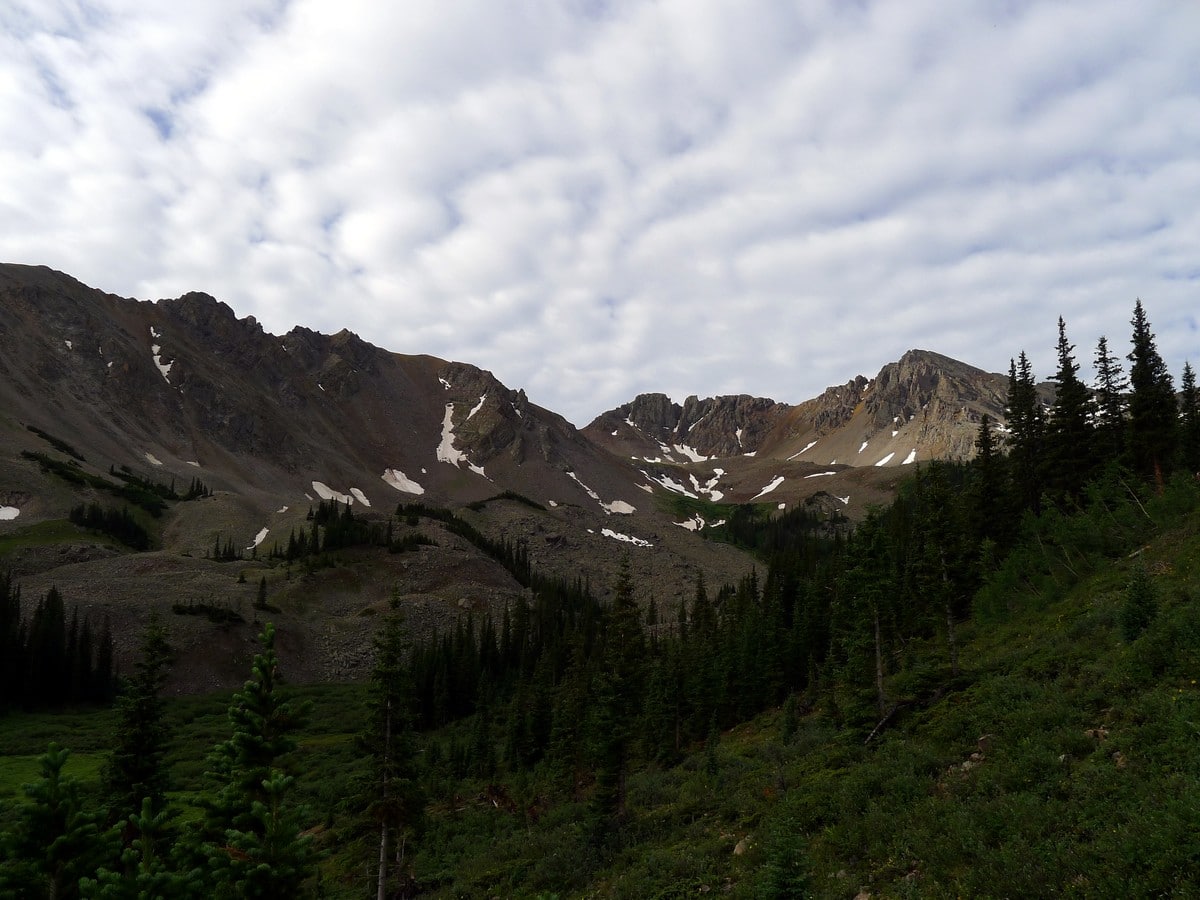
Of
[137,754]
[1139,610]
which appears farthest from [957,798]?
[137,754]

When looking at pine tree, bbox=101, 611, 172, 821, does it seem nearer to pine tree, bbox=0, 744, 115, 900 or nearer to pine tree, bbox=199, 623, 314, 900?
pine tree, bbox=199, 623, 314, 900

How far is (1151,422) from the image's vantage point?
47.2 meters

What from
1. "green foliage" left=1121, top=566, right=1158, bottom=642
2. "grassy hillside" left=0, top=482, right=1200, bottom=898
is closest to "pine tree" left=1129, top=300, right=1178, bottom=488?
"grassy hillside" left=0, top=482, right=1200, bottom=898

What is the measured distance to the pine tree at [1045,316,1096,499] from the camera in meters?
51.1

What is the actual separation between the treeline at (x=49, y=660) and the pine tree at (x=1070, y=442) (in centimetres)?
11372

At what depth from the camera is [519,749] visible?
60.2m

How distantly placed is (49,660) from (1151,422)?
124 meters

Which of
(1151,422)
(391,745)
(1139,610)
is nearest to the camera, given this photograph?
(1139,610)

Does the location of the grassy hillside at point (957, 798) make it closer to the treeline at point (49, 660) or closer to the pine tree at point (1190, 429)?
the pine tree at point (1190, 429)

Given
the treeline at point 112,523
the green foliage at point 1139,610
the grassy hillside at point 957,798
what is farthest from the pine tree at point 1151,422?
the treeline at point 112,523

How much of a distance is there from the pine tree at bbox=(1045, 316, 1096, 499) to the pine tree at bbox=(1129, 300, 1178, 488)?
2950 millimetres

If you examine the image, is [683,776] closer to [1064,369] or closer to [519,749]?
[519,749]

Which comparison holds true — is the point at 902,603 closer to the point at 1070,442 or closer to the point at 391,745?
the point at 1070,442

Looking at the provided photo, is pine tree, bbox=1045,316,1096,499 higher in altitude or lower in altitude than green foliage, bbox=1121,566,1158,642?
higher
